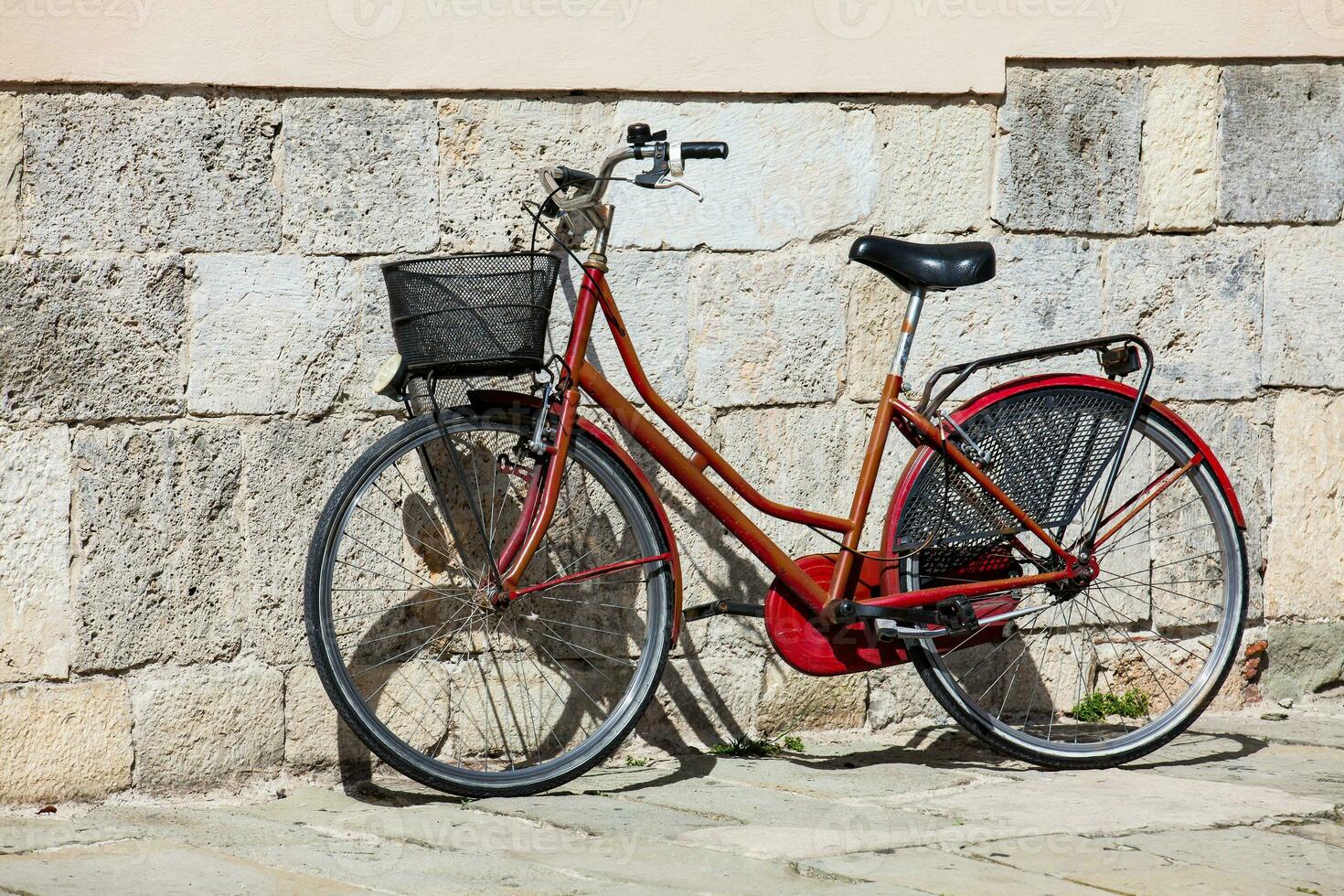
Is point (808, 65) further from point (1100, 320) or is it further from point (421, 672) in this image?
point (421, 672)

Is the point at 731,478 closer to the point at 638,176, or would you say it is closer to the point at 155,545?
the point at 638,176

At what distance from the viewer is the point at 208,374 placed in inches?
153

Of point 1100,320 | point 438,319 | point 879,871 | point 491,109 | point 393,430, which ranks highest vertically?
point 491,109

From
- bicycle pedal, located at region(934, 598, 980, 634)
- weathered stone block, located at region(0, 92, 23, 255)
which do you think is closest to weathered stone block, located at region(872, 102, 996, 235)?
bicycle pedal, located at region(934, 598, 980, 634)

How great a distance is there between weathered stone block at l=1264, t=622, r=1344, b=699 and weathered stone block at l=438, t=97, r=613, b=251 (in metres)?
2.65

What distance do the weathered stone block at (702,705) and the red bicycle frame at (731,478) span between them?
480mm

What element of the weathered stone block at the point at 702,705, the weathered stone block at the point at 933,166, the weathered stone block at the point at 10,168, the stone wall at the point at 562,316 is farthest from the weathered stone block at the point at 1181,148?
the weathered stone block at the point at 10,168

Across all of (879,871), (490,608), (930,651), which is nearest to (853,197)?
(930,651)

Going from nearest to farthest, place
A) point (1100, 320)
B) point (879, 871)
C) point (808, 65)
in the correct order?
point (879, 871), point (808, 65), point (1100, 320)

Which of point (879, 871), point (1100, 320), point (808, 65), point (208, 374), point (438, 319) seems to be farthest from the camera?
point (1100, 320)

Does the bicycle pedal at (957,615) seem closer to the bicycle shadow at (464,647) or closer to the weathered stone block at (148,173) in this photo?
the bicycle shadow at (464,647)

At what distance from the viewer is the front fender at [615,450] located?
3.77 metres

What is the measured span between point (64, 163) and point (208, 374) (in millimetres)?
620

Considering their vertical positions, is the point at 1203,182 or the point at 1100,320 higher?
the point at 1203,182
